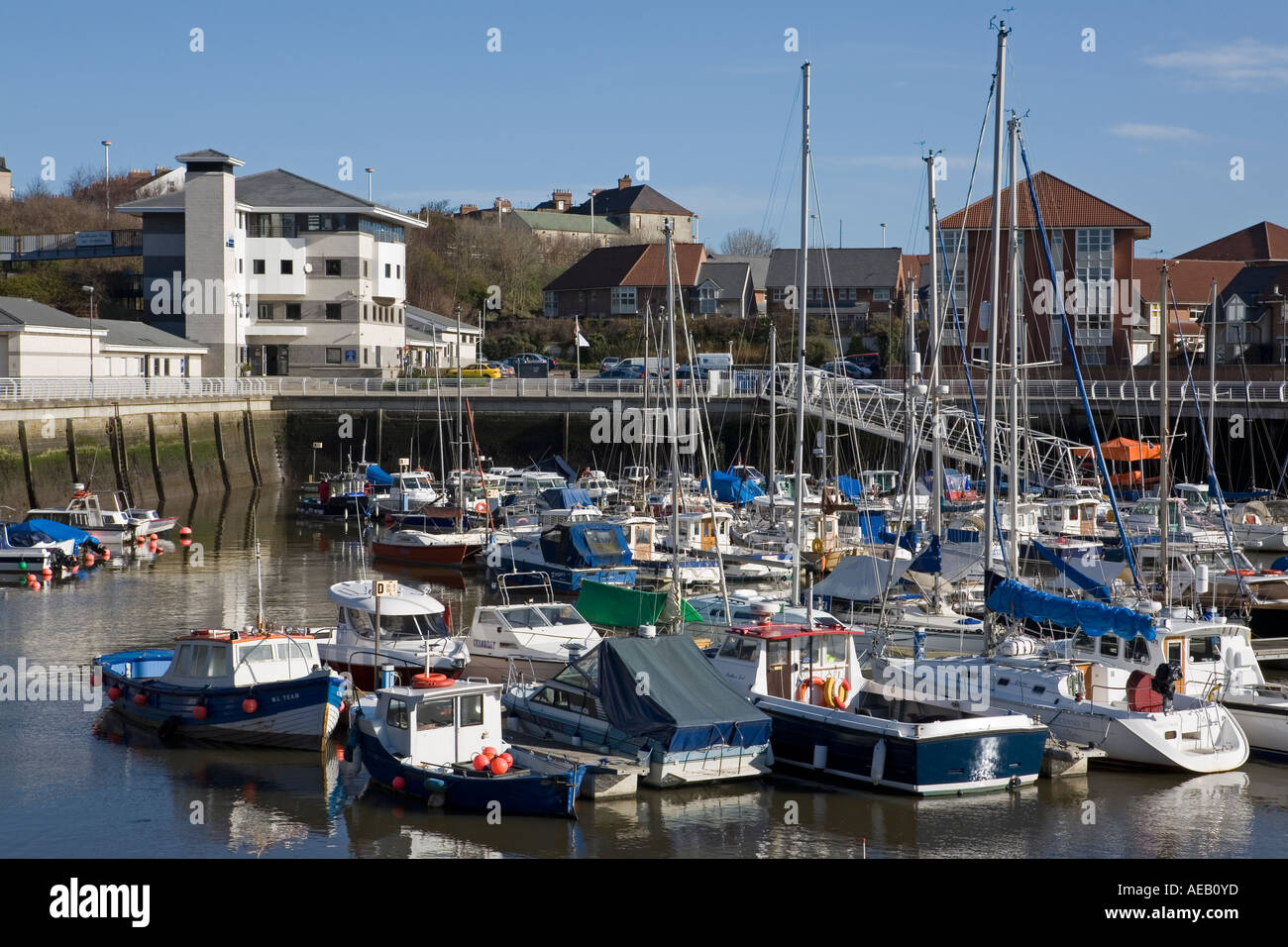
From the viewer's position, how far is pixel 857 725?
2120 cm

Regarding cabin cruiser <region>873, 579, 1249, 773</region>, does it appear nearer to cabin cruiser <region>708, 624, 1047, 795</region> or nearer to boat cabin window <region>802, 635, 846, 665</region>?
cabin cruiser <region>708, 624, 1047, 795</region>

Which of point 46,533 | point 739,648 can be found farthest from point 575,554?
point 739,648

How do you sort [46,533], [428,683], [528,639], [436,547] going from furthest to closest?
[436,547], [46,533], [528,639], [428,683]

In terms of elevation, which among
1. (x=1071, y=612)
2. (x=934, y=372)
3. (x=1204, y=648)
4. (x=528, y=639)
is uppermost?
(x=934, y=372)

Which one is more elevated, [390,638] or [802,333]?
[802,333]

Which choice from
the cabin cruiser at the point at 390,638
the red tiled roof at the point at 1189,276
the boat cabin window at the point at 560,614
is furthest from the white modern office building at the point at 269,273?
the boat cabin window at the point at 560,614

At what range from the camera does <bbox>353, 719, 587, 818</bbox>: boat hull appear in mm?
19484

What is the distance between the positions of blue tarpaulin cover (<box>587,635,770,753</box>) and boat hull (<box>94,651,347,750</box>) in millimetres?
4393

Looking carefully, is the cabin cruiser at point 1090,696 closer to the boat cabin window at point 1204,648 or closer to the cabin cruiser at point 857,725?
the cabin cruiser at point 857,725

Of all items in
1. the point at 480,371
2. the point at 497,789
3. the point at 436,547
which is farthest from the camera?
the point at 480,371

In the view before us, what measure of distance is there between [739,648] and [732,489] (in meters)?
30.1

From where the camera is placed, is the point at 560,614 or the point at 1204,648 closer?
the point at 1204,648

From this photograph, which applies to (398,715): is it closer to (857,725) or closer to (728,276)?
(857,725)
